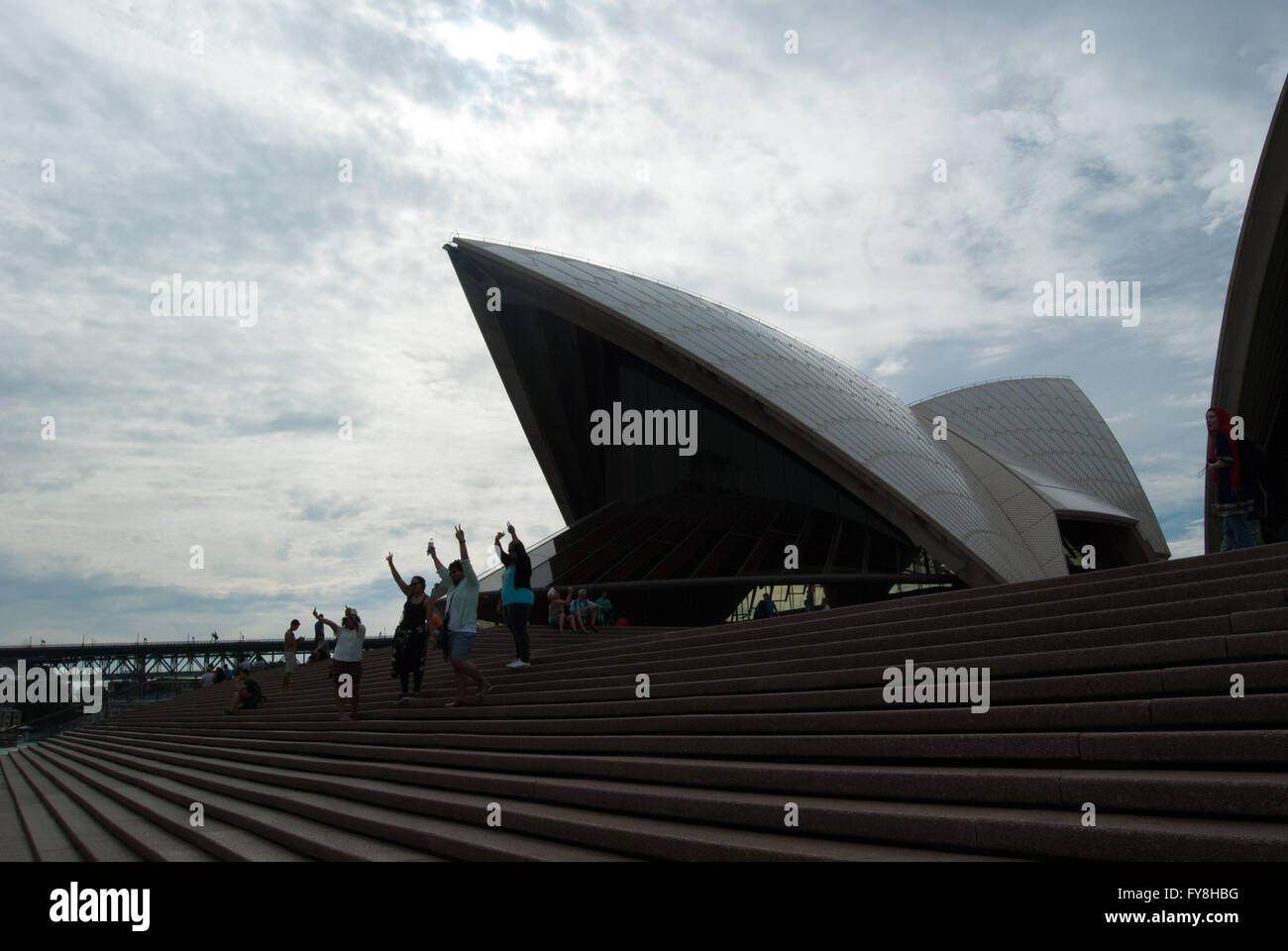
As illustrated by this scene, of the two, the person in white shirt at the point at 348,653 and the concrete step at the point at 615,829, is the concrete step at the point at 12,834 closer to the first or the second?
the concrete step at the point at 615,829

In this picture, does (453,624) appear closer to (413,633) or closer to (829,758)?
(413,633)

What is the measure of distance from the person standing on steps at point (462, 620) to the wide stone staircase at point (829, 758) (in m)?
0.28

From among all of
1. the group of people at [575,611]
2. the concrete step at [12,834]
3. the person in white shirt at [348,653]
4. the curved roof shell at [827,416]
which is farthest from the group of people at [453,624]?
the curved roof shell at [827,416]

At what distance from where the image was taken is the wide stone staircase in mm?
3561

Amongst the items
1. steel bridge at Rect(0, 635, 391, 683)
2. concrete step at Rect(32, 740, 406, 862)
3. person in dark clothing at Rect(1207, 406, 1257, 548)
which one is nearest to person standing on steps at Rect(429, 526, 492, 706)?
concrete step at Rect(32, 740, 406, 862)

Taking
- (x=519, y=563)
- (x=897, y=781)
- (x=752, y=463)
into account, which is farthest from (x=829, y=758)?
(x=752, y=463)

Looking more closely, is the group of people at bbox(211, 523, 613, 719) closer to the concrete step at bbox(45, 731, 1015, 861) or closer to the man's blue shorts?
the man's blue shorts

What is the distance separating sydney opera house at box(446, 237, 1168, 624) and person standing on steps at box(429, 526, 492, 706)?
31.2 ft

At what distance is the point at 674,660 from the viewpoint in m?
8.85

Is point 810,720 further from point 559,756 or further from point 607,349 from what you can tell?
point 607,349

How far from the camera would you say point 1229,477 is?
8.34 m

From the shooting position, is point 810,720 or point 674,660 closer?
point 810,720
